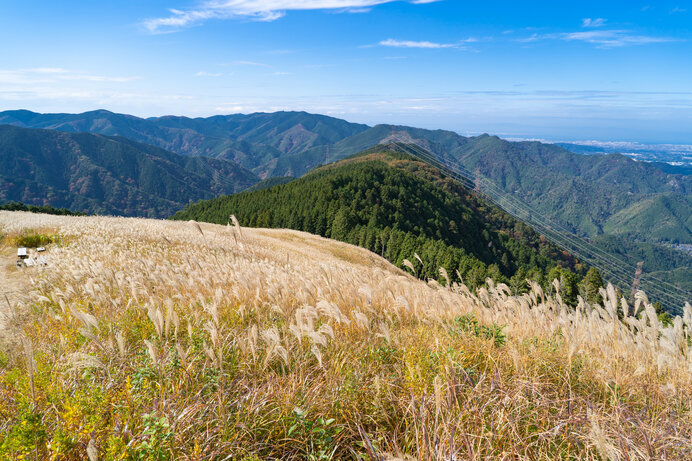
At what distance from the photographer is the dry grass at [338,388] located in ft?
8.11

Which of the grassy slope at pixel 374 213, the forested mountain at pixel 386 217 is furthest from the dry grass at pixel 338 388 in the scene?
the grassy slope at pixel 374 213

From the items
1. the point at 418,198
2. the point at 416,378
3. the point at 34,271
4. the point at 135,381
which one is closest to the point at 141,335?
the point at 135,381

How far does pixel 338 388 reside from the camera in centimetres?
315

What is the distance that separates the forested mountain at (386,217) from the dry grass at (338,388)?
7440cm

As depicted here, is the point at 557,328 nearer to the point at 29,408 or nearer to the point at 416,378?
the point at 416,378

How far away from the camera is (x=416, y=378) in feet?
11.4

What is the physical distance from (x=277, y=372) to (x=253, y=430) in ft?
2.89

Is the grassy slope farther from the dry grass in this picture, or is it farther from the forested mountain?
the dry grass

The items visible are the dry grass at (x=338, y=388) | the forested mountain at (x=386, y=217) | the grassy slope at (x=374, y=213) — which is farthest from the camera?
the grassy slope at (x=374, y=213)

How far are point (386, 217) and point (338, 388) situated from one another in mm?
128899

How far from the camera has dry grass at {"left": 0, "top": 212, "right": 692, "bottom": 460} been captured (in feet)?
8.11

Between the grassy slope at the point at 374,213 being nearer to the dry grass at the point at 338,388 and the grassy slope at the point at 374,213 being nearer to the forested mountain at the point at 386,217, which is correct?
the forested mountain at the point at 386,217

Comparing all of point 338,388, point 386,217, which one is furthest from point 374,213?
point 338,388

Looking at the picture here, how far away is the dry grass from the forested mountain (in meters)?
74.4
